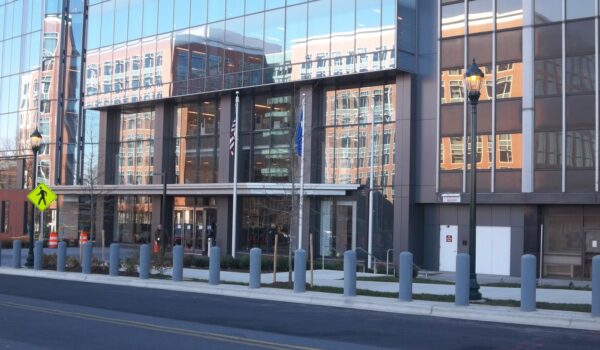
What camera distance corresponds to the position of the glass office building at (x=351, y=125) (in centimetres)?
2848

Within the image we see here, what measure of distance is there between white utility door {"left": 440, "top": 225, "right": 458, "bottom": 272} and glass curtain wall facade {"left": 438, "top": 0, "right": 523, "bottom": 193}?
1814mm

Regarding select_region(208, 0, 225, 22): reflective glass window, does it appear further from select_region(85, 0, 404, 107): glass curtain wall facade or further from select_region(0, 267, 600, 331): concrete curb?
select_region(0, 267, 600, 331): concrete curb

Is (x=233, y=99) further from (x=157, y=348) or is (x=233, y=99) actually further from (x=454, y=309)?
(x=157, y=348)

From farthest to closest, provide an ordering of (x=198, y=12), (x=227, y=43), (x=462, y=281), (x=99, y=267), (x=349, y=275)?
(x=198, y=12)
(x=227, y=43)
(x=99, y=267)
(x=349, y=275)
(x=462, y=281)

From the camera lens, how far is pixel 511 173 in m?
29.2

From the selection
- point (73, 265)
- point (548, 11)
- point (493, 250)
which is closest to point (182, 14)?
point (73, 265)

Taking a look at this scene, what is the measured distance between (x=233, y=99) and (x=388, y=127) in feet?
31.7

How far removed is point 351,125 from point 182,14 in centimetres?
1218

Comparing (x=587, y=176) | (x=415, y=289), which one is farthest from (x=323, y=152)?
(x=415, y=289)

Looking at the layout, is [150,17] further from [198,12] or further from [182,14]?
[198,12]

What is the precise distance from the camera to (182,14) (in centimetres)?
3916

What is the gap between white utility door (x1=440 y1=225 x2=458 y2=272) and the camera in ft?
102

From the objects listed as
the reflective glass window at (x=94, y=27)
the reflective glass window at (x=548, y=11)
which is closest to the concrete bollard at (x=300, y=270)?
the reflective glass window at (x=548, y=11)

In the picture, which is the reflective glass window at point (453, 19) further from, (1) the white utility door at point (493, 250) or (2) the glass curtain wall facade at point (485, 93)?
(1) the white utility door at point (493, 250)
